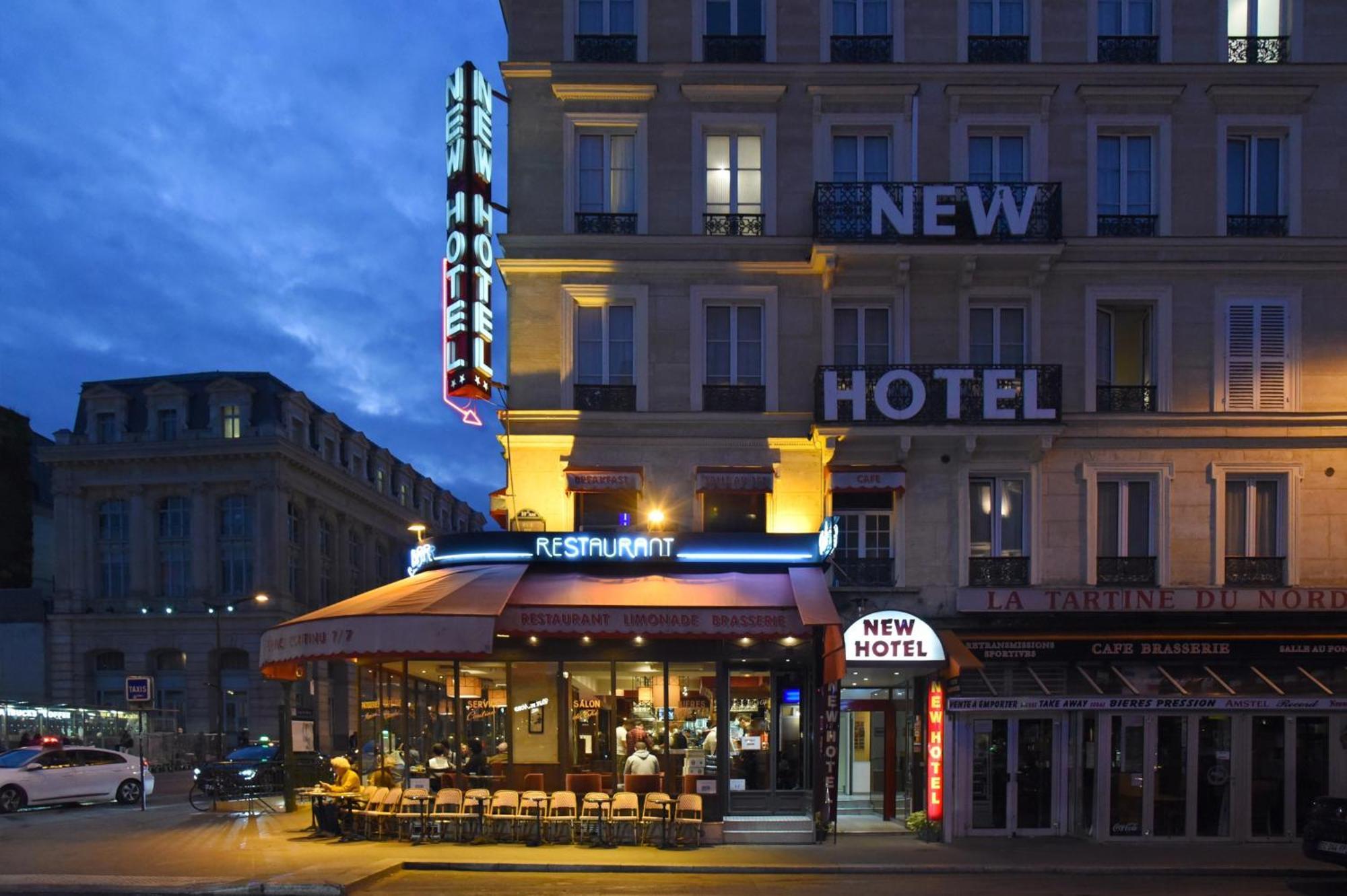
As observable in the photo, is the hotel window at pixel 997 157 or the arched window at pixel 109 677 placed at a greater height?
the hotel window at pixel 997 157

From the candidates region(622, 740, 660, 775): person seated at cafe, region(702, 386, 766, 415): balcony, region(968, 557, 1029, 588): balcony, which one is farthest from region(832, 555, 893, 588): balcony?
region(622, 740, 660, 775): person seated at cafe

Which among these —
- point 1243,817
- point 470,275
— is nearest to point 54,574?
point 470,275

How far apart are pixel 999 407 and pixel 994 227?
3375mm

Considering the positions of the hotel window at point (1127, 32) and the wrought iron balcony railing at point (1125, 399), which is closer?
the wrought iron balcony railing at point (1125, 399)

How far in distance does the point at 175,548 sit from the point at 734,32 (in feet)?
169

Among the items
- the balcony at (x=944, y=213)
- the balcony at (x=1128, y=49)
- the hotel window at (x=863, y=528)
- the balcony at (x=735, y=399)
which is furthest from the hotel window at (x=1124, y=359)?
the balcony at (x=735, y=399)

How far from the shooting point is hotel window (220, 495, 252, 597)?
6025 centimetres

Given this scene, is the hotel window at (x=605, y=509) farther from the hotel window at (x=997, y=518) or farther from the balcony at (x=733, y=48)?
the balcony at (x=733, y=48)

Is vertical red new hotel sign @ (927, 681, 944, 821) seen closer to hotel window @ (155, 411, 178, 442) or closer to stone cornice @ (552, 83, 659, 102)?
stone cornice @ (552, 83, 659, 102)

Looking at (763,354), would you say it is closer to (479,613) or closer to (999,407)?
(999,407)

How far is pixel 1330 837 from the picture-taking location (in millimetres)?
14938

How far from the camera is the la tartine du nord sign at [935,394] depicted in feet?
64.8

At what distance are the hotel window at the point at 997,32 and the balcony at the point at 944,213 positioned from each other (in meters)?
2.85

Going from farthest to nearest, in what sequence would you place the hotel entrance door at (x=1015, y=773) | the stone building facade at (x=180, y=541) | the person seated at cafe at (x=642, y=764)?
1. the stone building facade at (x=180, y=541)
2. the hotel entrance door at (x=1015, y=773)
3. the person seated at cafe at (x=642, y=764)
